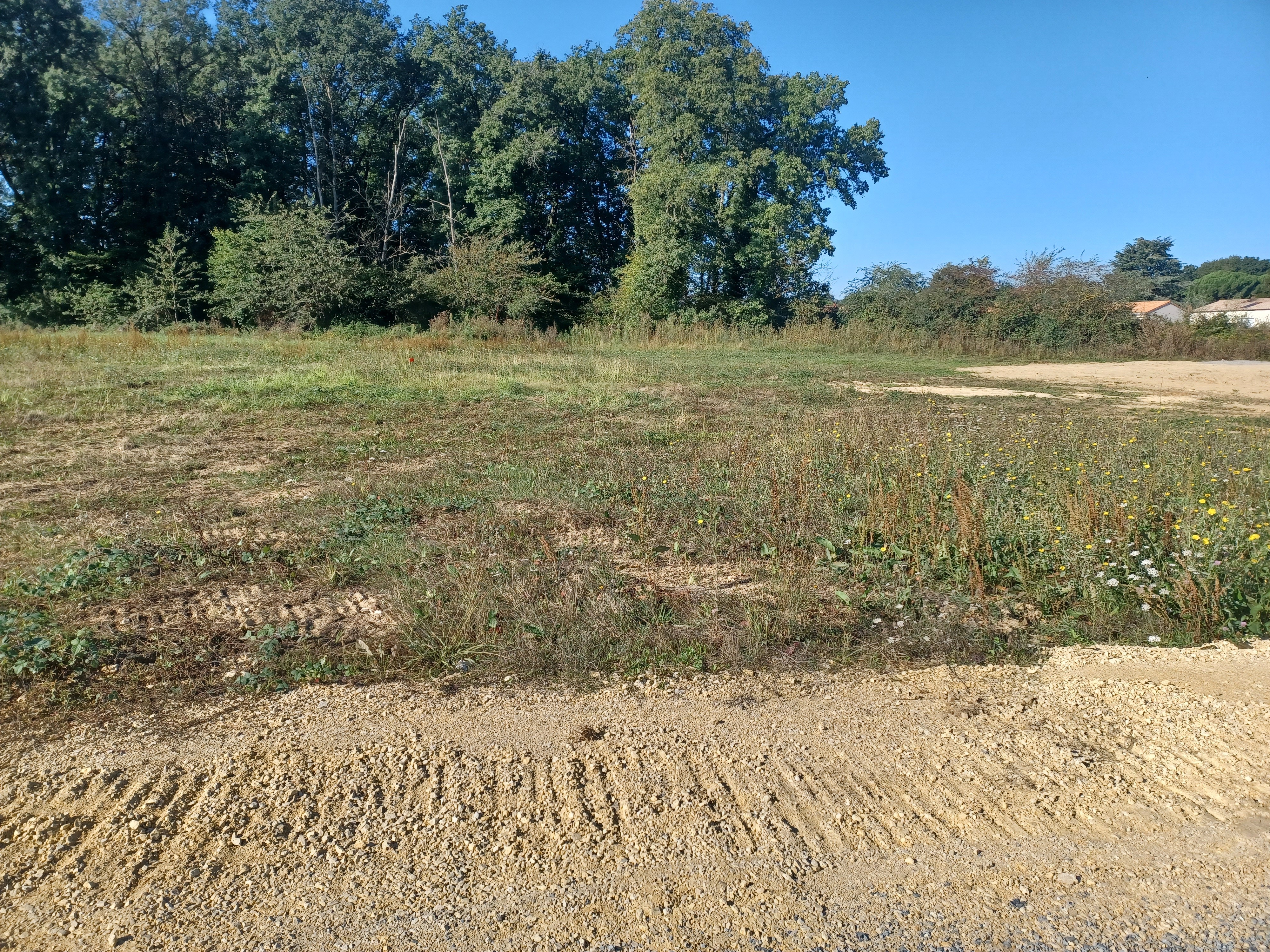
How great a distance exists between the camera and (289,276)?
25562 millimetres

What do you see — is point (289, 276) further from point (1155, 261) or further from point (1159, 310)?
point (1155, 261)

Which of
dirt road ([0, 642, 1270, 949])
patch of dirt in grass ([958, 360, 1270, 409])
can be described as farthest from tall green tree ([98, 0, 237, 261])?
dirt road ([0, 642, 1270, 949])

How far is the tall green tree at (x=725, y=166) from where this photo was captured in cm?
3083

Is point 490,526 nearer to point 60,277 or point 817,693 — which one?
point 817,693

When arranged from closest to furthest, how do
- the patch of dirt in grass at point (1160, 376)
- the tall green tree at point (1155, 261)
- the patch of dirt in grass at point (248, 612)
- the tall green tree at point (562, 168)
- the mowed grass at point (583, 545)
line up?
1. the mowed grass at point (583, 545)
2. the patch of dirt in grass at point (248, 612)
3. the patch of dirt in grass at point (1160, 376)
4. the tall green tree at point (562, 168)
5. the tall green tree at point (1155, 261)

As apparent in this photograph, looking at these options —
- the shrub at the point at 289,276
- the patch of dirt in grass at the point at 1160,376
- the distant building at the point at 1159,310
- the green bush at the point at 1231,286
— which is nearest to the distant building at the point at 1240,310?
the distant building at the point at 1159,310

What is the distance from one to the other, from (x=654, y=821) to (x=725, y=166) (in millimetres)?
29796

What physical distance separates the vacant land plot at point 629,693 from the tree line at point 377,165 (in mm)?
21707

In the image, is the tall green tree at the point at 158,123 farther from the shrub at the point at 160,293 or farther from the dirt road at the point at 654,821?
the dirt road at the point at 654,821

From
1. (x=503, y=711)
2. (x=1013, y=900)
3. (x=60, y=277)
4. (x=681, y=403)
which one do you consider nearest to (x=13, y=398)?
(x=681, y=403)

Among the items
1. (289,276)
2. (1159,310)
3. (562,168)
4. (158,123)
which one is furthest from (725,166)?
(158,123)

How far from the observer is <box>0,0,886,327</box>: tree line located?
89.0ft

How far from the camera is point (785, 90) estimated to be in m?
32.5

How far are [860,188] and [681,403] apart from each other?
81.4 ft
